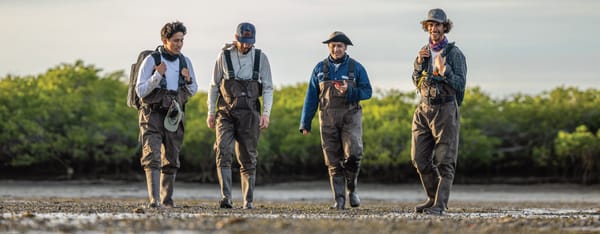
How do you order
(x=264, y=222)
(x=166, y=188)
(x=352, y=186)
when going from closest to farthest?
1. (x=264, y=222)
2. (x=166, y=188)
3. (x=352, y=186)

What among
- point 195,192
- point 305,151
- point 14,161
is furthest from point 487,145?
point 14,161

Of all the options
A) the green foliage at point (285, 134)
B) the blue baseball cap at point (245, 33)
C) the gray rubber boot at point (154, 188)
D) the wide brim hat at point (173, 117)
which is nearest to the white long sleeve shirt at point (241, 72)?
the blue baseball cap at point (245, 33)

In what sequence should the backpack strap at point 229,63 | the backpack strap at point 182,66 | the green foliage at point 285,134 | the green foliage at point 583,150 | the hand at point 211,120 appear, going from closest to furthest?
the backpack strap at point 182,66 → the backpack strap at point 229,63 → the hand at point 211,120 → the green foliage at point 583,150 → the green foliage at point 285,134

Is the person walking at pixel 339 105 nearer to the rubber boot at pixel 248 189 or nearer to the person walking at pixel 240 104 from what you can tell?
the person walking at pixel 240 104

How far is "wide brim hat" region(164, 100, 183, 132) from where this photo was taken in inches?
502

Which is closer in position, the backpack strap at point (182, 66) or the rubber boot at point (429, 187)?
the rubber boot at point (429, 187)

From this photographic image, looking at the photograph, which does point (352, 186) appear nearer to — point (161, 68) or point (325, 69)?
point (325, 69)

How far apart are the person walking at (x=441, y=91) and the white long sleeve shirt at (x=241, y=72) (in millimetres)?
1757

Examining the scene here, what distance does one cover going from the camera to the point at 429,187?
12.4m

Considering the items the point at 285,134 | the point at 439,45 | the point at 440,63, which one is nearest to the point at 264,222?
the point at 440,63

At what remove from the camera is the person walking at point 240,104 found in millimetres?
13000

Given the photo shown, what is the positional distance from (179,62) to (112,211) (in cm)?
186

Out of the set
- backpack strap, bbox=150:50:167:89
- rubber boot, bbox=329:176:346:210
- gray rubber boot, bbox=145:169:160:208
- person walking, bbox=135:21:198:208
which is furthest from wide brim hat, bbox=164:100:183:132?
rubber boot, bbox=329:176:346:210

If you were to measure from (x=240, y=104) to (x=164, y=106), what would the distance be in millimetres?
806
